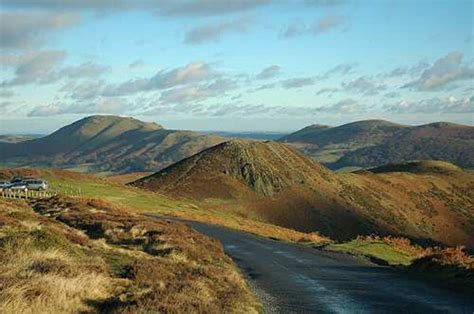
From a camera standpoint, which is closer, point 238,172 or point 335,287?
point 335,287

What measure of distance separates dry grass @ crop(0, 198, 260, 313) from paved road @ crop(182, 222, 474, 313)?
4.74ft

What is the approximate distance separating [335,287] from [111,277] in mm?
8480

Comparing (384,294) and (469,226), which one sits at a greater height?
(384,294)

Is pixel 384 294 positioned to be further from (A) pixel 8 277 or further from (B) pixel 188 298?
(A) pixel 8 277

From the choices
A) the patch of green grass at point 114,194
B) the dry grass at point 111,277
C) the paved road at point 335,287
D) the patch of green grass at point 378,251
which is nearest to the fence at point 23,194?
the patch of green grass at point 114,194

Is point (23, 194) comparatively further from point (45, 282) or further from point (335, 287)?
point (45, 282)

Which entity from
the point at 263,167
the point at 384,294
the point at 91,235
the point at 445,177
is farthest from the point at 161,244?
the point at 445,177

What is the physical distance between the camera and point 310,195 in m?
120

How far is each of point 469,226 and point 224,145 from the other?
55.0 metres

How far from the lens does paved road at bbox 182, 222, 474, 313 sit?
1838cm

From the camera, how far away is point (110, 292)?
16250 millimetres

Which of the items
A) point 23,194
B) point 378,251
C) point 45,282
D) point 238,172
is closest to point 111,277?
point 45,282

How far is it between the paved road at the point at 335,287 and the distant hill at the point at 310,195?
2601 inches

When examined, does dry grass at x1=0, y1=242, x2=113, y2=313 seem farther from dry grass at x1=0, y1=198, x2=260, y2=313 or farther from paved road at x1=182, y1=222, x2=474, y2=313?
paved road at x1=182, y1=222, x2=474, y2=313
